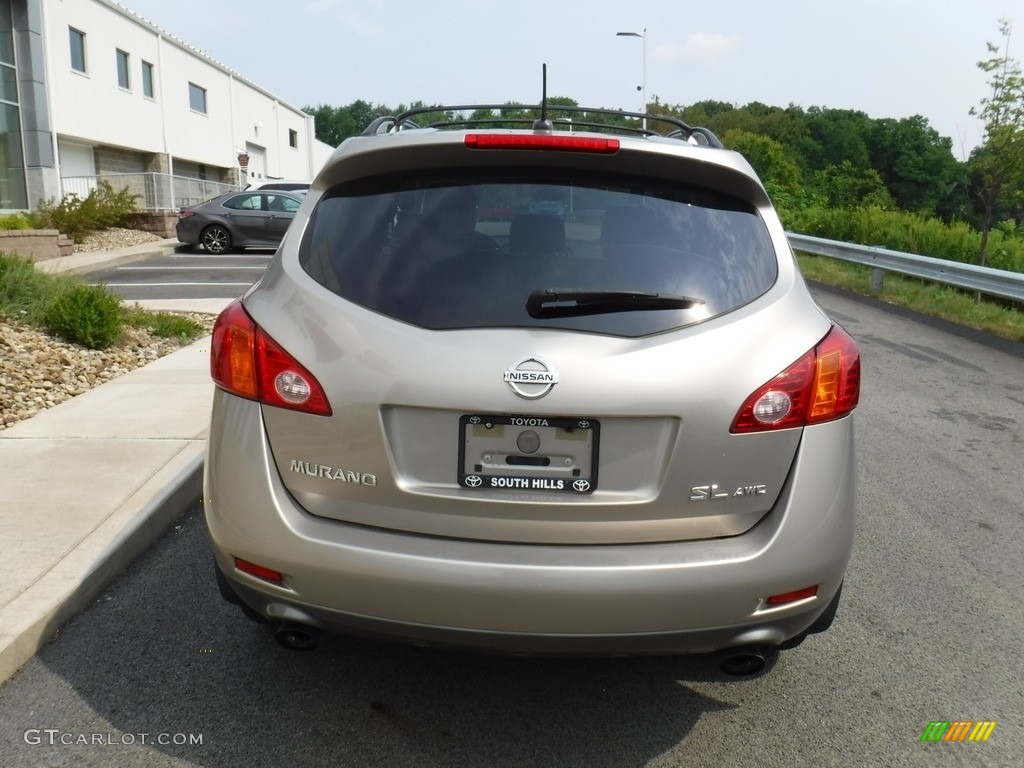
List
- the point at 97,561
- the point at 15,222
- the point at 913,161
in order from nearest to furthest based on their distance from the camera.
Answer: the point at 97,561
the point at 15,222
the point at 913,161

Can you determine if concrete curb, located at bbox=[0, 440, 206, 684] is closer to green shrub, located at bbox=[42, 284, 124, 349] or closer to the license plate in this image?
the license plate

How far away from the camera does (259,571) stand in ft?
8.89

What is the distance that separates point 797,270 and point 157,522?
10.3 ft

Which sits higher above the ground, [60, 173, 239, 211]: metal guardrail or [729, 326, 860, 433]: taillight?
[60, 173, 239, 211]: metal guardrail

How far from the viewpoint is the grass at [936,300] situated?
12.3 m

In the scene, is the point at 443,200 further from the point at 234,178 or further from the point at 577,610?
the point at 234,178

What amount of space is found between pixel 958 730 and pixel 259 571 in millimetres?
2211

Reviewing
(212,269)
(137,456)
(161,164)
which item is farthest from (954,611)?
(161,164)

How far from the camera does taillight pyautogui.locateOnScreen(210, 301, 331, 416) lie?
2.63m

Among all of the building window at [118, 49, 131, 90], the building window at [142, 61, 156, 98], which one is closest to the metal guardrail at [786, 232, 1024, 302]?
the building window at [118, 49, 131, 90]

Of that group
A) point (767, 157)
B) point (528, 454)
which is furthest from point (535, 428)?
point (767, 157)

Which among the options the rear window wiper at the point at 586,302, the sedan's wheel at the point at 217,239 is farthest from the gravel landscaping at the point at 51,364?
the sedan's wheel at the point at 217,239

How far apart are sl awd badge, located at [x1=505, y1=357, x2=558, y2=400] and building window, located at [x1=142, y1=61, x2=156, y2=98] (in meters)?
37.7

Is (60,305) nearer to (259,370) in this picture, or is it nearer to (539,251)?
(259,370)
